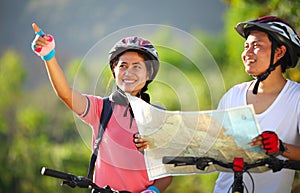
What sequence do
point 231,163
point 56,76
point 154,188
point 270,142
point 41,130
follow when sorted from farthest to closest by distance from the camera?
point 41,130 → point 154,188 → point 56,76 → point 231,163 → point 270,142

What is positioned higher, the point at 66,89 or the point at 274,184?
the point at 66,89

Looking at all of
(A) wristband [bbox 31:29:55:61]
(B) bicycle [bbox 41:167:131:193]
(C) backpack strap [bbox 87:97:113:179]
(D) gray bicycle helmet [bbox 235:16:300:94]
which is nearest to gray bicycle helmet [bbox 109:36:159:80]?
(C) backpack strap [bbox 87:97:113:179]

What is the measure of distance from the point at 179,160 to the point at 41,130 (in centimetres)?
1078

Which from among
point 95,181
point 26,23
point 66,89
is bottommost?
point 95,181

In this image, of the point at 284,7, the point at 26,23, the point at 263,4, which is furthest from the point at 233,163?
the point at 26,23

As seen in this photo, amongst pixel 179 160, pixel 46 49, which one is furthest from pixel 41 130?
pixel 179 160

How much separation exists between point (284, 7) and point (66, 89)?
328 cm

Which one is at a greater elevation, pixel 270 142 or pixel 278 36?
pixel 278 36

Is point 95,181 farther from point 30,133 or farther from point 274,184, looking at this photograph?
point 30,133

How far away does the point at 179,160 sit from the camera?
9.86 ft

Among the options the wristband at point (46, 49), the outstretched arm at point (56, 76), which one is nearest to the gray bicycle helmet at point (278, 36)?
the outstretched arm at point (56, 76)

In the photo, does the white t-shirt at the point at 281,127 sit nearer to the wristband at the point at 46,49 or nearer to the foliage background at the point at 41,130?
the wristband at the point at 46,49

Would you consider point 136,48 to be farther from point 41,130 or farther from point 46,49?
point 41,130

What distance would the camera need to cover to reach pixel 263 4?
7.04m
